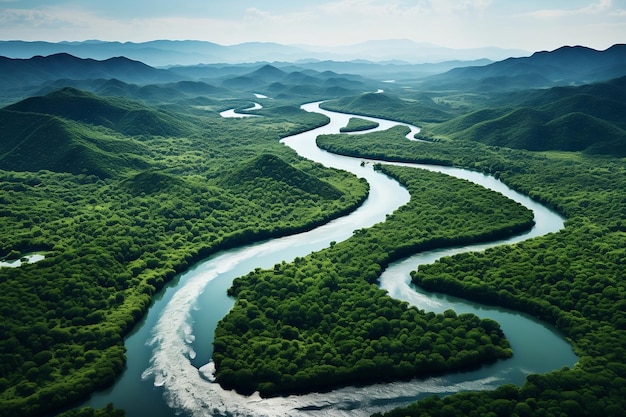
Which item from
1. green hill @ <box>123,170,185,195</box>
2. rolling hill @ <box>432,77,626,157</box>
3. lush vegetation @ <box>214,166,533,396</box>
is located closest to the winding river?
lush vegetation @ <box>214,166,533,396</box>

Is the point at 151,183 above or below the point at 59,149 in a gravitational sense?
below

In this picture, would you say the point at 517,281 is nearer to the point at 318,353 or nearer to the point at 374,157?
the point at 318,353

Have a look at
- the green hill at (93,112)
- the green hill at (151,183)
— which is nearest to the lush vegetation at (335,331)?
the green hill at (151,183)

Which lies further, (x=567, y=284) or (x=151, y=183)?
(x=151, y=183)

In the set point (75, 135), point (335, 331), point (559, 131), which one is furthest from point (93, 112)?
point (559, 131)

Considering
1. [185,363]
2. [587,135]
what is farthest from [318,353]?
[587,135]

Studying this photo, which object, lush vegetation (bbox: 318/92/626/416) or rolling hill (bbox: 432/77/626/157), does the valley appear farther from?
rolling hill (bbox: 432/77/626/157)

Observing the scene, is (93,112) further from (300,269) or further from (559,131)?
(559,131)
